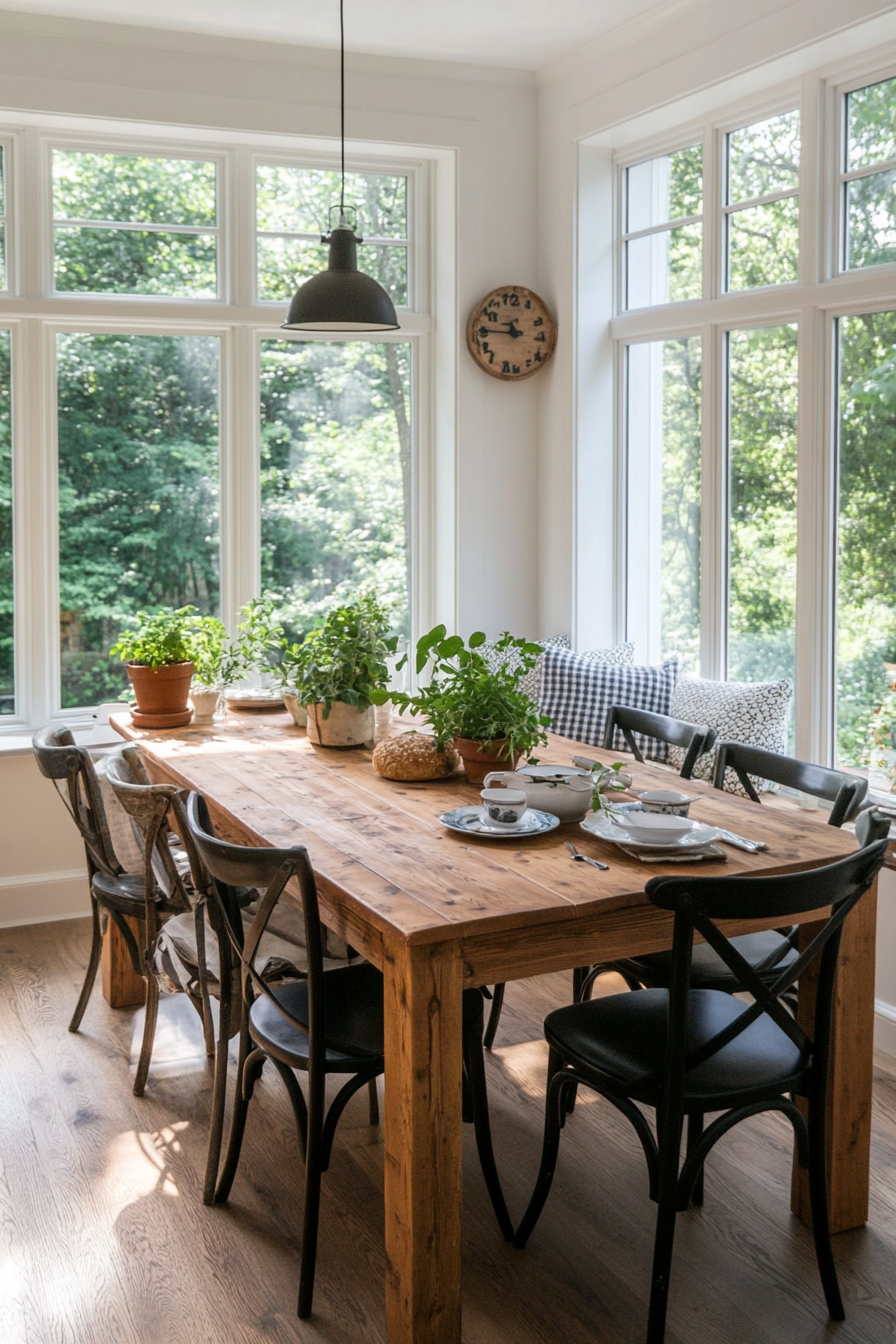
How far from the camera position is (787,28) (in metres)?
3.68

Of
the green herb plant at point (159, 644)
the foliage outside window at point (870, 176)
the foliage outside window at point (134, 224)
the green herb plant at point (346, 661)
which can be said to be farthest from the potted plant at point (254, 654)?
the foliage outside window at point (870, 176)

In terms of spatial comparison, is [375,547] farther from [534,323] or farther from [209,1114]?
[209,1114]

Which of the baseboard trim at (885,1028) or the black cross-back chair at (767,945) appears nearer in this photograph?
the black cross-back chair at (767,945)

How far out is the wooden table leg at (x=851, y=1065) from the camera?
2416mm

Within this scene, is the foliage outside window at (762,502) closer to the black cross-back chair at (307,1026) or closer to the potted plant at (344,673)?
the potted plant at (344,673)

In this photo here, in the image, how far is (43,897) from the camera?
4.43m

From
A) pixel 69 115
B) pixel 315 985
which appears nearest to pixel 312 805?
pixel 315 985

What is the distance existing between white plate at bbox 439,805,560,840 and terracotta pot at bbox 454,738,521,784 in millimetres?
267

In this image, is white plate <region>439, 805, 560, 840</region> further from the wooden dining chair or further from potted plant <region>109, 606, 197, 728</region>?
potted plant <region>109, 606, 197, 728</region>

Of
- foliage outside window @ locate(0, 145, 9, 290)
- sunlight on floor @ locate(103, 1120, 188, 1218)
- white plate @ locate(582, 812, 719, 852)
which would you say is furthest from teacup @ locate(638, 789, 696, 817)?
foliage outside window @ locate(0, 145, 9, 290)

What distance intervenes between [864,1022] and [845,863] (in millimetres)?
633

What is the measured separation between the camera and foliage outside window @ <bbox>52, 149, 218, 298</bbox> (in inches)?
177

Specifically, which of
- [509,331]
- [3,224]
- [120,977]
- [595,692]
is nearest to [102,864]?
[120,977]

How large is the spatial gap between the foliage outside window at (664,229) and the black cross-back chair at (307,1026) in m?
2.97
